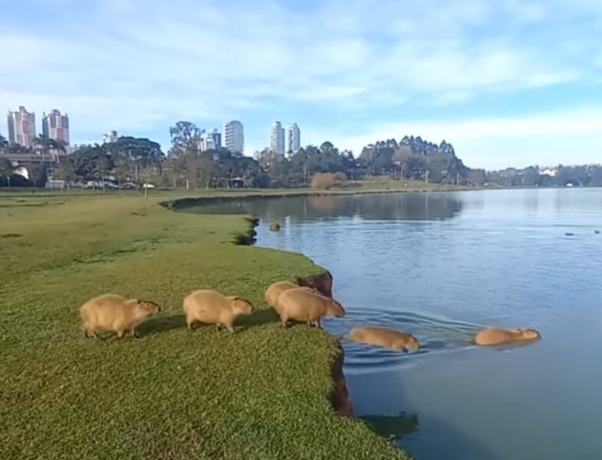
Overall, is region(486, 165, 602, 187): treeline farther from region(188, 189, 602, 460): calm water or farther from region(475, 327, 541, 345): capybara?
region(475, 327, 541, 345): capybara

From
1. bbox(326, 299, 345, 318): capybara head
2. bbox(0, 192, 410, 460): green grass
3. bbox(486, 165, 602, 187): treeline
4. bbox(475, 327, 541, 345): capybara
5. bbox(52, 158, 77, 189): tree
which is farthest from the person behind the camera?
bbox(486, 165, 602, 187): treeline

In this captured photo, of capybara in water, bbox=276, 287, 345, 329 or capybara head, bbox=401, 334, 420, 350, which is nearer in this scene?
capybara in water, bbox=276, 287, 345, 329

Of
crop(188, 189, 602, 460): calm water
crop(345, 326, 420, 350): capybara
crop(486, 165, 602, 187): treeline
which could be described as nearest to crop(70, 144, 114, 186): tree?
crop(188, 189, 602, 460): calm water

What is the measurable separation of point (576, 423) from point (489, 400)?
108 cm

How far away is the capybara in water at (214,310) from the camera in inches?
301

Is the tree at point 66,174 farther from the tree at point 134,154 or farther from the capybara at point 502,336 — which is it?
the capybara at point 502,336

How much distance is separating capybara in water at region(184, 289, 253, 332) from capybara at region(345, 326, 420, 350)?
271 centimetres

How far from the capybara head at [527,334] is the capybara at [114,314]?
6747mm

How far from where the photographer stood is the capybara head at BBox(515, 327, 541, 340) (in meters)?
10.5

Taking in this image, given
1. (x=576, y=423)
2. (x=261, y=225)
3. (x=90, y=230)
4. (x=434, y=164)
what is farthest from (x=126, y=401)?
(x=434, y=164)

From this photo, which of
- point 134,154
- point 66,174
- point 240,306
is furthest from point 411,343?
point 134,154

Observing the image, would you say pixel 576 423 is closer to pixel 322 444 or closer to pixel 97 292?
pixel 322 444

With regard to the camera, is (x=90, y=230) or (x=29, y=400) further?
(x=90, y=230)

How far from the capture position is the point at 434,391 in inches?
311
